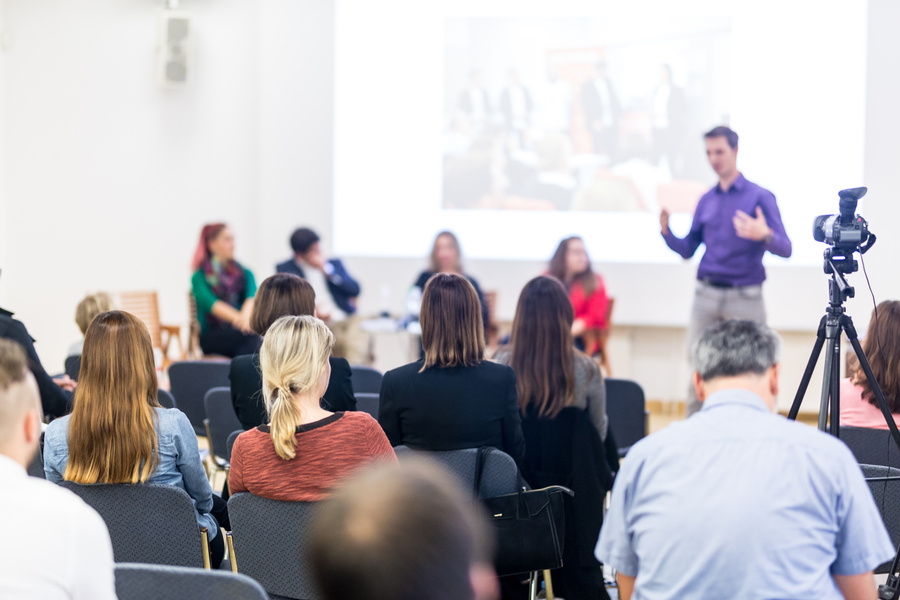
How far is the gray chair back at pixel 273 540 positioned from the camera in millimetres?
2053

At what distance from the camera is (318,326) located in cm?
229

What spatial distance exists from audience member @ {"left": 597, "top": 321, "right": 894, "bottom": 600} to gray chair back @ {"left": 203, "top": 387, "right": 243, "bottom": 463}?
2207 millimetres

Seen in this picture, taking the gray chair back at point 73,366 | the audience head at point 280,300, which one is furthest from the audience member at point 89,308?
the audience head at point 280,300

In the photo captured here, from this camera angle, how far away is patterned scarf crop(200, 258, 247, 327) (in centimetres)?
536

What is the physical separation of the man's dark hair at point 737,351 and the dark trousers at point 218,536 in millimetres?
1387

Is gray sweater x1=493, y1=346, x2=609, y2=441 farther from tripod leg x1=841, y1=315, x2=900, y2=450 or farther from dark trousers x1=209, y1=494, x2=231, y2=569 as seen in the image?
dark trousers x1=209, y1=494, x2=231, y2=569

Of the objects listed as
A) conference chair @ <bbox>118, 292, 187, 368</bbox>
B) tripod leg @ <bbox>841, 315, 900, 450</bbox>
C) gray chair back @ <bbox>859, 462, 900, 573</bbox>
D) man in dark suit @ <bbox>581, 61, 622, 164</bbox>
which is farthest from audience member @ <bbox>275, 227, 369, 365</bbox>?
gray chair back @ <bbox>859, 462, 900, 573</bbox>

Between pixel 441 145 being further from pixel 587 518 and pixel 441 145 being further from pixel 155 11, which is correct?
pixel 587 518

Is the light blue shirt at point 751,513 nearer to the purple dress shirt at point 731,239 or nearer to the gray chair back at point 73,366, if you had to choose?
the gray chair back at point 73,366

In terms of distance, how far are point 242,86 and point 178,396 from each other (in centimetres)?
348

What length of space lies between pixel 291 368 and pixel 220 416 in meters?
1.43

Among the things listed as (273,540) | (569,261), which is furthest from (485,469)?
(569,261)

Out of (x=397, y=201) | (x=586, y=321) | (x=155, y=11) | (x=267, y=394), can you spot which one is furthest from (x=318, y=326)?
(x=155, y=11)

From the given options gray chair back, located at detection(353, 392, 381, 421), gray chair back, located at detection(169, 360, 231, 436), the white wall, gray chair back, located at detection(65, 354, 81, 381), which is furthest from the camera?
the white wall
